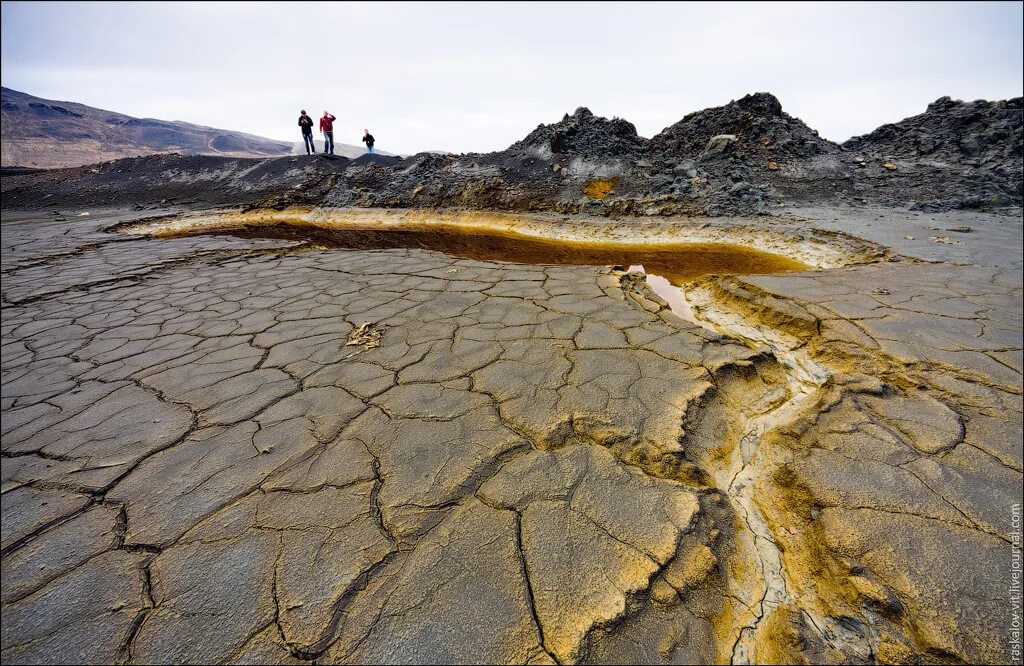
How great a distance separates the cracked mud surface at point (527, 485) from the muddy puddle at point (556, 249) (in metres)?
2.26

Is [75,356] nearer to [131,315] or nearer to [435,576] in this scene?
[131,315]

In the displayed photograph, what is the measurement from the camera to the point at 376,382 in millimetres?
2131

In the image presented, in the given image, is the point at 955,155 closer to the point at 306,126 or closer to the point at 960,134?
the point at 960,134

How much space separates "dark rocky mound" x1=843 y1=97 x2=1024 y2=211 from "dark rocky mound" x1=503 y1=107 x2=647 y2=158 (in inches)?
197

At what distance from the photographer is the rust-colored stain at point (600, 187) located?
8.58 meters

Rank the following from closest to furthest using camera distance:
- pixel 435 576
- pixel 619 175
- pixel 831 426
Answer: pixel 435 576, pixel 831 426, pixel 619 175

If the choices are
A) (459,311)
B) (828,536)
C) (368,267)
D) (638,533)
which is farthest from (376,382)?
(368,267)

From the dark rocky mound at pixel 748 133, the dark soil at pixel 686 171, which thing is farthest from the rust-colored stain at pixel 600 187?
the dark rocky mound at pixel 748 133

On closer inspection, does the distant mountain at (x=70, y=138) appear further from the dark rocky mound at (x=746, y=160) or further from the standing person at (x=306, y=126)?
the dark rocky mound at (x=746, y=160)

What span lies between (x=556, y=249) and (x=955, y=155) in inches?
324

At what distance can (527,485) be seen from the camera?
1.40m

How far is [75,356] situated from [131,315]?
2.98 feet

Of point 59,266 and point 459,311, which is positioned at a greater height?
point 459,311

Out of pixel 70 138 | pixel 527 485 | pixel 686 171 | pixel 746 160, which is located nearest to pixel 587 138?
pixel 686 171
